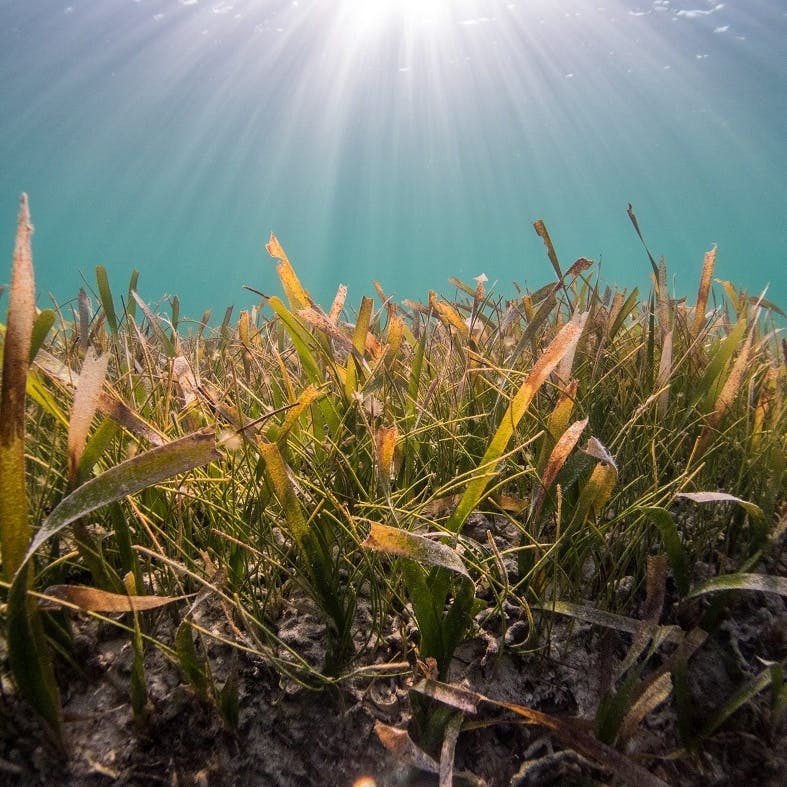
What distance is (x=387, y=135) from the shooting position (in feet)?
180

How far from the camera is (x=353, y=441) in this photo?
993 mm

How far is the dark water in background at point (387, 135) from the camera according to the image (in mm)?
30766

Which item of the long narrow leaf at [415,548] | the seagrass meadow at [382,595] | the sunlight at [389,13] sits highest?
the sunlight at [389,13]

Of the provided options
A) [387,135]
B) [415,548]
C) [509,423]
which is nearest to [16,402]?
[415,548]

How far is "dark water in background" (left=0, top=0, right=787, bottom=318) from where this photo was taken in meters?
30.8

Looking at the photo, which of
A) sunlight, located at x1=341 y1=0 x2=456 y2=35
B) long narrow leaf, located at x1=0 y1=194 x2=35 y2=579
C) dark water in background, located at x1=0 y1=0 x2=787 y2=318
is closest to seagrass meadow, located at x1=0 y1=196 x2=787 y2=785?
long narrow leaf, located at x1=0 y1=194 x2=35 y2=579

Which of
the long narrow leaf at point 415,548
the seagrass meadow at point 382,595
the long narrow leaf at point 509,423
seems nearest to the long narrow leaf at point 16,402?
the seagrass meadow at point 382,595

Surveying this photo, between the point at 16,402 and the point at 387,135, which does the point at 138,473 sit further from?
the point at 387,135

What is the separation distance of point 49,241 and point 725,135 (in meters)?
93.5

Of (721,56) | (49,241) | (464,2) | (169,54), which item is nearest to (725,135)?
(721,56)

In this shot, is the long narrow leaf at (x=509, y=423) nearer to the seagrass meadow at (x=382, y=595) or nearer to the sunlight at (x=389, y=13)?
the seagrass meadow at (x=382, y=595)

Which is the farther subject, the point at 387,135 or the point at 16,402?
the point at 387,135

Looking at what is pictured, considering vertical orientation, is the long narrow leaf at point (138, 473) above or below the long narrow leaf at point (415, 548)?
above

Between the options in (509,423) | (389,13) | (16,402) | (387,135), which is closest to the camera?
(16,402)
